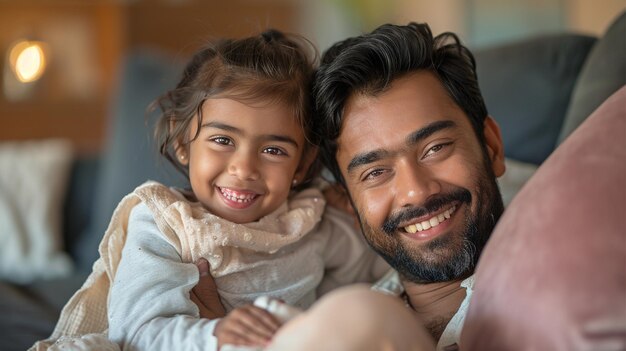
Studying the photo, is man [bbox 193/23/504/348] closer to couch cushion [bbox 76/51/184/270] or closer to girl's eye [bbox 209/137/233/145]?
girl's eye [bbox 209/137/233/145]

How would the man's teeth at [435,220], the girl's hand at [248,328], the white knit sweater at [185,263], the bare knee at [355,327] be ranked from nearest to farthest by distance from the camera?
the bare knee at [355,327]
the girl's hand at [248,328]
the white knit sweater at [185,263]
the man's teeth at [435,220]

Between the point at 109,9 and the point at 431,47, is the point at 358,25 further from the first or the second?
the point at 431,47

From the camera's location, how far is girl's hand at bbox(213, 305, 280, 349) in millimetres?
919

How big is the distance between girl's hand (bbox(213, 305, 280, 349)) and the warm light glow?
3.21 meters

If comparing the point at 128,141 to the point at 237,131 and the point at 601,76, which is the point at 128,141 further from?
the point at 601,76

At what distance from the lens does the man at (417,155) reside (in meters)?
1.27

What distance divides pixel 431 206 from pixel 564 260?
0.45m

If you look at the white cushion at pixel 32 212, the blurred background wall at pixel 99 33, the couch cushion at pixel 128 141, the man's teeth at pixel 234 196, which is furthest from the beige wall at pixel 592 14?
the man's teeth at pixel 234 196

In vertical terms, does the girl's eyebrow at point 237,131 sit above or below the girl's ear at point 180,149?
above

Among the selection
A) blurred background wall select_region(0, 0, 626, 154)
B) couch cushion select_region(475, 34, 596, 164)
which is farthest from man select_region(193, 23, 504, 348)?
blurred background wall select_region(0, 0, 626, 154)

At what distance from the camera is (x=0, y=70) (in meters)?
4.76

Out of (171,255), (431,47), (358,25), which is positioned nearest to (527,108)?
(431,47)

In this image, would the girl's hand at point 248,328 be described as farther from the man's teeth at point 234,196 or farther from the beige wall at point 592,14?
the beige wall at point 592,14

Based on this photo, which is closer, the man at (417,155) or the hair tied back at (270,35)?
the man at (417,155)
